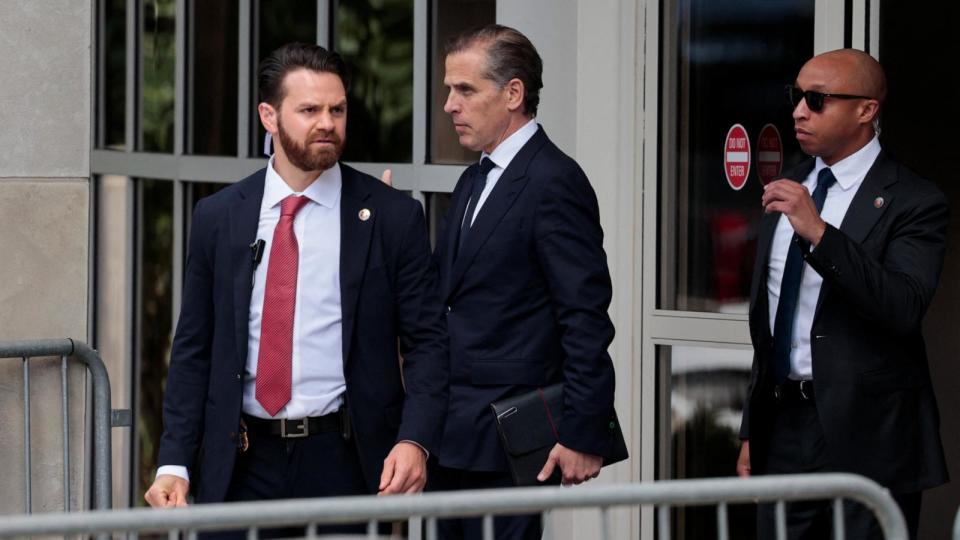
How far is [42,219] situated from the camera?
6078mm

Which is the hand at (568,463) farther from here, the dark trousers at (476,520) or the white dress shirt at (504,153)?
the white dress shirt at (504,153)

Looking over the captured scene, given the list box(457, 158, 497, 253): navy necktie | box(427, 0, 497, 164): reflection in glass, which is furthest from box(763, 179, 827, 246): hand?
box(427, 0, 497, 164): reflection in glass

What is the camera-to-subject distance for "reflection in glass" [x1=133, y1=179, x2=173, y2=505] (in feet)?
27.5

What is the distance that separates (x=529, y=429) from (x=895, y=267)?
104cm

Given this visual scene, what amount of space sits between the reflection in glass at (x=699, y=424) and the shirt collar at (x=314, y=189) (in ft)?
7.05

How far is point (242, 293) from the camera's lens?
4.46 m

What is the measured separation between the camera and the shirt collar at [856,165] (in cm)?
484

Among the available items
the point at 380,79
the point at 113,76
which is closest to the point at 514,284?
the point at 380,79

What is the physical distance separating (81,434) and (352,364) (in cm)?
206

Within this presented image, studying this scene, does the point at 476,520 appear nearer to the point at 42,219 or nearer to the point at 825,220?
the point at 825,220

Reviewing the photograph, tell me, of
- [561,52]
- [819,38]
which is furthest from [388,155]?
[819,38]

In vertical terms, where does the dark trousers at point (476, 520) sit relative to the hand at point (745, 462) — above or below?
below

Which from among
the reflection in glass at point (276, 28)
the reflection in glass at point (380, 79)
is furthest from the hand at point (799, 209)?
the reflection in glass at point (276, 28)

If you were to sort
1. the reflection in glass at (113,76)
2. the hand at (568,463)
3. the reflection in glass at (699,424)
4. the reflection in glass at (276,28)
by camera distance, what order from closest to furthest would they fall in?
the hand at (568,463), the reflection in glass at (699,424), the reflection in glass at (276,28), the reflection in glass at (113,76)
